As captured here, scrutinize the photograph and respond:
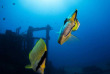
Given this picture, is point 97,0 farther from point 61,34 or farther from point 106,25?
point 61,34

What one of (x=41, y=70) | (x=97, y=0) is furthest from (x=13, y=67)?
(x=97, y=0)

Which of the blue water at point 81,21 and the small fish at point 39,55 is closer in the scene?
the small fish at point 39,55

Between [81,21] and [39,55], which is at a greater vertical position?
[81,21]

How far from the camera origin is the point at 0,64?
803 cm

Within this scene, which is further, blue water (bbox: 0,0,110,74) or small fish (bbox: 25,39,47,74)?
blue water (bbox: 0,0,110,74)

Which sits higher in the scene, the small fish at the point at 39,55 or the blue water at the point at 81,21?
the blue water at the point at 81,21

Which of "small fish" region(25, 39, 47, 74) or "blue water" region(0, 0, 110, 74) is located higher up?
"blue water" region(0, 0, 110, 74)


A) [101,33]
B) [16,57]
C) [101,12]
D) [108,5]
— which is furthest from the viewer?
[101,33]

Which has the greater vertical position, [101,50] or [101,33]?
[101,33]

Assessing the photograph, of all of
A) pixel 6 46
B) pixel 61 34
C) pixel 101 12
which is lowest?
pixel 61 34

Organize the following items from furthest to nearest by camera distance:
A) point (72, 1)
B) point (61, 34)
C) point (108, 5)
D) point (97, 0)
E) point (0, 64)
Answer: point (108, 5)
point (97, 0)
point (72, 1)
point (0, 64)
point (61, 34)

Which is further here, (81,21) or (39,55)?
(81,21)

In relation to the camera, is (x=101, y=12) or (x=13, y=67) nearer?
(x=13, y=67)

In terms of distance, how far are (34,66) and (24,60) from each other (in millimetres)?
9586
